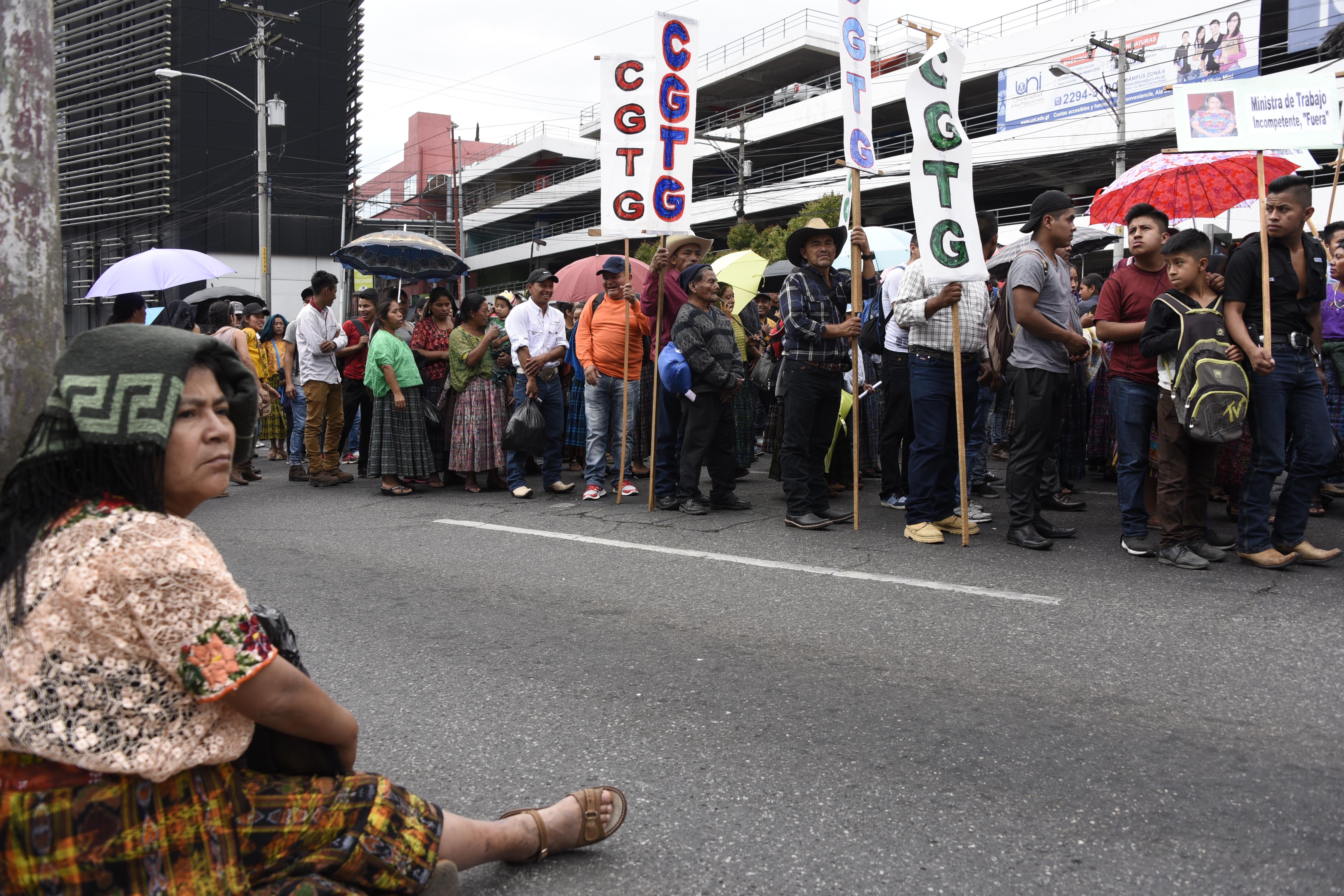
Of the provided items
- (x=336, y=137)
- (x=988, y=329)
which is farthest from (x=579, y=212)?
(x=988, y=329)

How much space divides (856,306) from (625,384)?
237 cm

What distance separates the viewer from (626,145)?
876cm

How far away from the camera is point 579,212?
2490 inches

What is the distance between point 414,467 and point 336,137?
168 ft

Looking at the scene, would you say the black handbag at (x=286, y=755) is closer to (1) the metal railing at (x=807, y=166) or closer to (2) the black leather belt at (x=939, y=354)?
(2) the black leather belt at (x=939, y=354)

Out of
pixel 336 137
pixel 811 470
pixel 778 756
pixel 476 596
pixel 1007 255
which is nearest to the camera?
pixel 778 756

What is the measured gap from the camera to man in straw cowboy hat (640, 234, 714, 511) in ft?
27.7

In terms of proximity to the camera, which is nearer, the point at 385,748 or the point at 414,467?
the point at 385,748

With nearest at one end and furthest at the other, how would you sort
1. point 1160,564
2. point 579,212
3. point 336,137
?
point 1160,564, point 336,137, point 579,212

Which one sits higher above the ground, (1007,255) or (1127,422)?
(1007,255)

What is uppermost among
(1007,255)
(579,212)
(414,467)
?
(579,212)

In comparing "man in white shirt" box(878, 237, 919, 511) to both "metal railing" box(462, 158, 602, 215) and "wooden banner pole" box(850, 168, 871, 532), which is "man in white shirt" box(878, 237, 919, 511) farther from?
"metal railing" box(462, 158, 602, 215)

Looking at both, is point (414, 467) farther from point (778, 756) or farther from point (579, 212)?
point (579, 212)

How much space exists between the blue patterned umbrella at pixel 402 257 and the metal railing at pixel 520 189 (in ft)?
153
